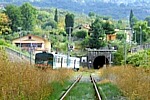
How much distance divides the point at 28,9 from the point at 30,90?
11312 centimetres

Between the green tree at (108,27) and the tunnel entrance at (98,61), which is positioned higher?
the green tree at (108,27)

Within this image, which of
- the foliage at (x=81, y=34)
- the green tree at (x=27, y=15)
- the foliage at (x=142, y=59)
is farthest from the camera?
the foliage at (x=81, y=34)

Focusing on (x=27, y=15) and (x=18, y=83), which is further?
(x=27, y=15)

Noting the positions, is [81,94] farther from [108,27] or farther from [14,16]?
[108,27]

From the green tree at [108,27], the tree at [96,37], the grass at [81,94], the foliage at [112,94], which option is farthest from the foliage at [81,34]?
the foliage at [112,94]

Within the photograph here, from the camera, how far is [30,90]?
1560cm

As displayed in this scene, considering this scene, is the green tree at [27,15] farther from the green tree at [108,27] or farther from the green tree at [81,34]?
the green tree at [108,27]

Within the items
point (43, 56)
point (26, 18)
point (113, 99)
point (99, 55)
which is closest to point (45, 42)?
point (99, 55)

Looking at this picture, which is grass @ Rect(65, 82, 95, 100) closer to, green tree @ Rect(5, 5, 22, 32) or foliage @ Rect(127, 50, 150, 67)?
foliage @ Rect(127, 50, 150, 67)

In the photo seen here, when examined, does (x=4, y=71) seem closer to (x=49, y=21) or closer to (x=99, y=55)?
(x=99, y=55)

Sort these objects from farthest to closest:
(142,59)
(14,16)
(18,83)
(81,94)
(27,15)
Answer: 1. (27,15)
2. (14,16)
3. (142,59)
4. (81,94)
5. (18,83)

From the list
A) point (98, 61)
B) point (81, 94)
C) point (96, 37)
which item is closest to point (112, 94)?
point (81, 94)

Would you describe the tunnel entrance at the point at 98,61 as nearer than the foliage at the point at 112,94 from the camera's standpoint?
No

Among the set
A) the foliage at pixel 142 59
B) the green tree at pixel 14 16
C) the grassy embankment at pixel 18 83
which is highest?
the green tree at pixel 14 16
